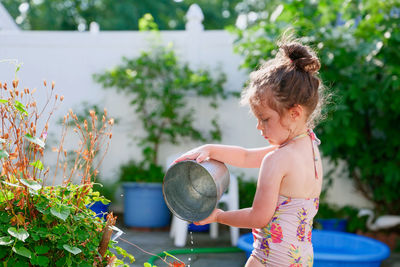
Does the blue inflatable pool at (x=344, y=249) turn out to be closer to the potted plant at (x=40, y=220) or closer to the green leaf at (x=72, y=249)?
the potted plant at (x=40, y=220)

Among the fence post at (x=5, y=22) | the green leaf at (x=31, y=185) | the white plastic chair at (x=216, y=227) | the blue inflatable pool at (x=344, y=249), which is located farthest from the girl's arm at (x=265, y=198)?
the fence post at (x=5, y=22)

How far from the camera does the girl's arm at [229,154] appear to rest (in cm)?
151

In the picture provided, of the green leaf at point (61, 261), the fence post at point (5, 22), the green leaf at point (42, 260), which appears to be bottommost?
the green leaf at point (61, 261)

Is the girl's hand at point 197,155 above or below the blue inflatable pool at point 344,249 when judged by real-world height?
above

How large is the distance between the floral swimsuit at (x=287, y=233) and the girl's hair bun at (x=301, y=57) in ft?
1.36

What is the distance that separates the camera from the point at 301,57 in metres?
1.47

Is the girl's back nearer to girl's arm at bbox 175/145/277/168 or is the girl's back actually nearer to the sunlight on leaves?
girl's arm at bbox 175/145/277/168

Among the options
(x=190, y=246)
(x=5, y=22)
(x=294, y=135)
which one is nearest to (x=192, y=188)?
(x=294, y=135)

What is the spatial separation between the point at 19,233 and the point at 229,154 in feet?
2.48

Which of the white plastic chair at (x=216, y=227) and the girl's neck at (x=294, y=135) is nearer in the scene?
the girl's neck at (x=294, y=135)

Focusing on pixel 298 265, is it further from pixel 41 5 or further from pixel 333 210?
pixel 41 5

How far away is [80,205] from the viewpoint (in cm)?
146

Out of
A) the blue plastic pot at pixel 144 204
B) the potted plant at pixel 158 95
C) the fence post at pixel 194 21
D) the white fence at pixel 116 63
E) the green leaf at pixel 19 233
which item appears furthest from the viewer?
the fence post at pixel 194 21

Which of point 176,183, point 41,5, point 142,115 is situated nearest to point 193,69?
point 142,115
